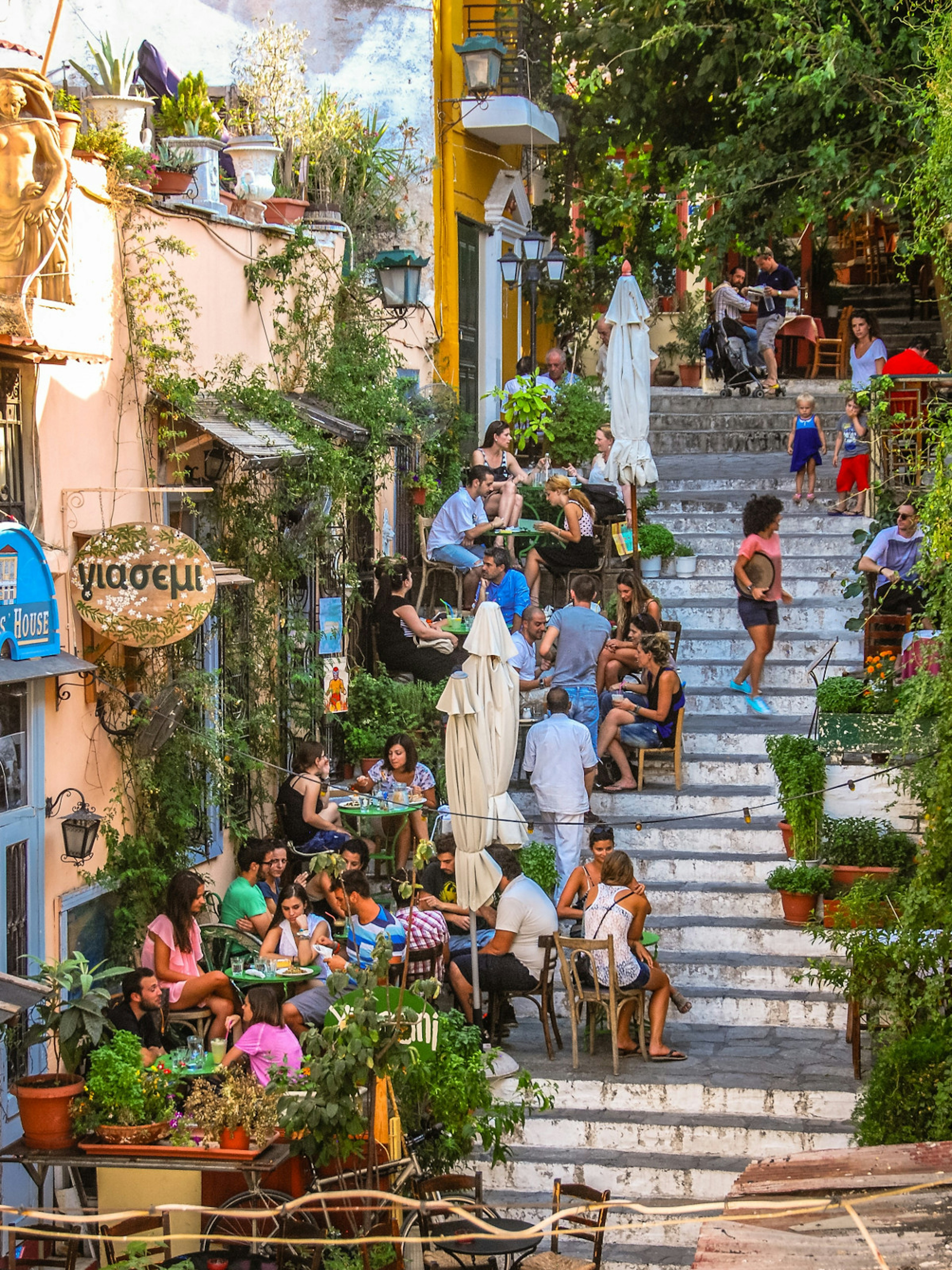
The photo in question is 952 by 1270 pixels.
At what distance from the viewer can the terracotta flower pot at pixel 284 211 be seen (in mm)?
13352

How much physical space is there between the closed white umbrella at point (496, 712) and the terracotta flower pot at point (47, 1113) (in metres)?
3.66

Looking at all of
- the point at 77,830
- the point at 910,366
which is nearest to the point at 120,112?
the point at 77,830

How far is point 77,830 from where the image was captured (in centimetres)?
899

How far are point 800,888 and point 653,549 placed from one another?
5.92 metres

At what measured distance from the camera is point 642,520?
18375 millimetres

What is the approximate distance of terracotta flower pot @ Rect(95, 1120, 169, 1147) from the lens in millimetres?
7965

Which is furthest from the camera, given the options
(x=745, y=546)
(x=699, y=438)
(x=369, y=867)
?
(x=699, y=438)

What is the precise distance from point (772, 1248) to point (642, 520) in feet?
46.4

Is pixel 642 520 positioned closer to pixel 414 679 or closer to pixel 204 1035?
pixel 414 679

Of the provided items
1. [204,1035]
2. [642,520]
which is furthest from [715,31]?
[204,1035]

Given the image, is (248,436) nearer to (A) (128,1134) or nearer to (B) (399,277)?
(B) (399,277)

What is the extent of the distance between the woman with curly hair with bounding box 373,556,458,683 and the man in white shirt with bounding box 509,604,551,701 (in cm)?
61

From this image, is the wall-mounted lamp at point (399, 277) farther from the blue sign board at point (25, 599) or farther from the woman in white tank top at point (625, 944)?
the blue sign board at point (25, 599)

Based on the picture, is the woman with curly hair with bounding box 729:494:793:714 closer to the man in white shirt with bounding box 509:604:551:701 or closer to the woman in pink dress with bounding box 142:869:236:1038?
the man in white shirt with bounding box 509:604:551:701
